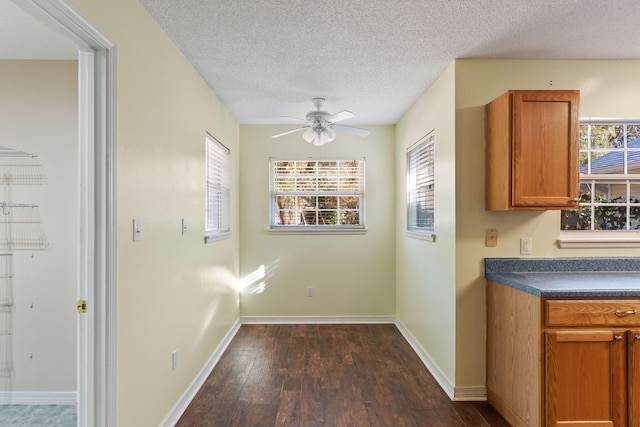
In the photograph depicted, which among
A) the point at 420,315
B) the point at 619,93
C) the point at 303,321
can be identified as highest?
the point at 619,93

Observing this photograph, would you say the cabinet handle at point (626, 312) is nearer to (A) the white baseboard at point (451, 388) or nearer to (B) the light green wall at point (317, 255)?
(A) the white baseboard at point (451, 388)

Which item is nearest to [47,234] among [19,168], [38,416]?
[19,168]

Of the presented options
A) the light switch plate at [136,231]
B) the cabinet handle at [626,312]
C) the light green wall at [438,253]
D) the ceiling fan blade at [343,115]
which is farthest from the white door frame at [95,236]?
the cabinet handle at [626,312]

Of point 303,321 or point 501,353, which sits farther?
point 303,321

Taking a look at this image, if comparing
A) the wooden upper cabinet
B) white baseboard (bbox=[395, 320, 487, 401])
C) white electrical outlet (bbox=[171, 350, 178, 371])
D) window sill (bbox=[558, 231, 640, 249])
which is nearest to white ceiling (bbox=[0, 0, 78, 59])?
white electrical outlet (bbox=[171, 350, 178, 371])

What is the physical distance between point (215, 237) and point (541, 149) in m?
2.75

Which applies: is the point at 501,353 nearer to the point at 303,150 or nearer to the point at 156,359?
the point at 156,359

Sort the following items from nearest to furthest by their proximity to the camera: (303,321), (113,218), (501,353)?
(113,218)
(501,353)
(303,321)

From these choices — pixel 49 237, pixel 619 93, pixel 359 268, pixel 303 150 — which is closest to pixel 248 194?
pixel 303 150

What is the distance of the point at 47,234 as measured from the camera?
269cm

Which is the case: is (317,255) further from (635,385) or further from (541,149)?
(635,385)

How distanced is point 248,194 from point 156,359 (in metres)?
2.72

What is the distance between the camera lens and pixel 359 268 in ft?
15.3

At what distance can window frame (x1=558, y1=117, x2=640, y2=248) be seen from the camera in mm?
2729
